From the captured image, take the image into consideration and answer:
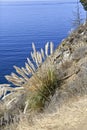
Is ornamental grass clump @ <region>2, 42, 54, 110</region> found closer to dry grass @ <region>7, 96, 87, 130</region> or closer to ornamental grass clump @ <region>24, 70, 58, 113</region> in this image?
ornamental grass clump @ <region>24, 70, 58, 113</region>

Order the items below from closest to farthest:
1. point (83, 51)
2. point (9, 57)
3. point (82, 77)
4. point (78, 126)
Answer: point (78, 126)
point (82, 77)
point (83, 51)
point (9, 57)

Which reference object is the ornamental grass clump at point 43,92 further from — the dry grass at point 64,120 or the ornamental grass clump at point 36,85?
the dry grass at point 64,120

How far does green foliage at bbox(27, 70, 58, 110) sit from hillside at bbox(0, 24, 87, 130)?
0.03 metres

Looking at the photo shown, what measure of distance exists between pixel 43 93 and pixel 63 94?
52 cm

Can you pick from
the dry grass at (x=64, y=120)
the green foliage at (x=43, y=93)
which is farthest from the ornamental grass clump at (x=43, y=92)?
the dry grass at (x=64, y=120)

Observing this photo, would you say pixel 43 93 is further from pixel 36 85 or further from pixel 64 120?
pixel 64 120

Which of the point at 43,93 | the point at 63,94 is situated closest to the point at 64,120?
the point at 63,94

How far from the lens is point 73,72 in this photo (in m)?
9.77

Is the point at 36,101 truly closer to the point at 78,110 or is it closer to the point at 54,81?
the point at 54,81

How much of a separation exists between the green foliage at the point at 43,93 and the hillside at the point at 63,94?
1.3 inches

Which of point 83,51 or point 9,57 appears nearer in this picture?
point 83,51

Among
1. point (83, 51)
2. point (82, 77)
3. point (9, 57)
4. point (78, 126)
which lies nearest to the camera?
point (78, 126)

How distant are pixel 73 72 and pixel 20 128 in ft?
10.1

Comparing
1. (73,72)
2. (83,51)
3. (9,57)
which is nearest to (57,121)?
(73,72)
